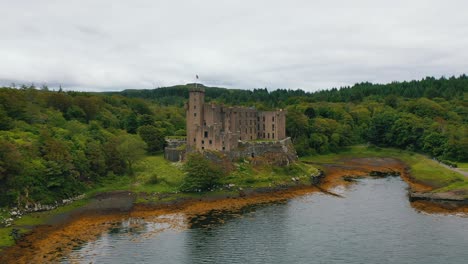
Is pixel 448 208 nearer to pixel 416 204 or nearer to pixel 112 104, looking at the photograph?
pixel 416 204

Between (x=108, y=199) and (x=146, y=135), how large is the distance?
122ft

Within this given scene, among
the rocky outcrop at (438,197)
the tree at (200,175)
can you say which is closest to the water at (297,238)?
the rocky outcrop at (438,197)

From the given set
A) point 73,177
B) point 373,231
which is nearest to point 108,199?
point 73,177

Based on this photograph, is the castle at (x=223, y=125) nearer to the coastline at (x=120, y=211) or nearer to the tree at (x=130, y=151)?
the tree at (x=130, y=151)

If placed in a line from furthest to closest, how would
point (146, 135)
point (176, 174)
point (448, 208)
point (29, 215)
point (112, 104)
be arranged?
point (112, 104)
point (146, 135)
point (176, 174)
point (448, 208)
point (29, 215)

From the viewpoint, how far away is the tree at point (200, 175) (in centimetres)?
7606

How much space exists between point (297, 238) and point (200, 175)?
2625 cm

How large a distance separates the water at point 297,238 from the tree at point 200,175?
36.1 feet

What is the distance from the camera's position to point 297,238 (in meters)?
55.4

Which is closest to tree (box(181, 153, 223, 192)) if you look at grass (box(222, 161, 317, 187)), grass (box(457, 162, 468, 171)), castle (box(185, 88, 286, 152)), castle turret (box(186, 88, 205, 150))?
grass (box(222, 161, 317, 187))

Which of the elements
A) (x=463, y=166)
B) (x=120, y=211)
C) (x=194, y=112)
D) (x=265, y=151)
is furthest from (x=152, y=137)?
(x=463, y=166)

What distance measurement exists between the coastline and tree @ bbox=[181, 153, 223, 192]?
2.61m

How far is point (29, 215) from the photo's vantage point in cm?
6244

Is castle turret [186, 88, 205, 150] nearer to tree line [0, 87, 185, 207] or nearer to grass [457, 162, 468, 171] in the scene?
tree line [0, 87, 185, 207]
